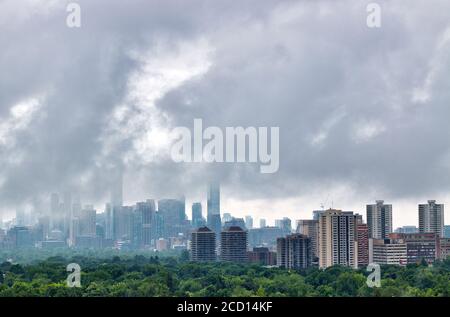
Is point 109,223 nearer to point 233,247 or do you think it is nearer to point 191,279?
point 191,279

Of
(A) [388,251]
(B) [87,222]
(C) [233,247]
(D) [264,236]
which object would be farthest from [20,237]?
(A) [388,251]

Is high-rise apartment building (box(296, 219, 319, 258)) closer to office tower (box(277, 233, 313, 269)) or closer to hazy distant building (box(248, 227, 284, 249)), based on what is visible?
office tower (box(277, 233, 313, 269))

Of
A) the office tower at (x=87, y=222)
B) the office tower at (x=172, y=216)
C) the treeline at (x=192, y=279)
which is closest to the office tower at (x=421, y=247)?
the treeline at (x=192, y=279)

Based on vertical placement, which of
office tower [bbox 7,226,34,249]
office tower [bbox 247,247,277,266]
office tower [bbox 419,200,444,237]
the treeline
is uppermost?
office tower [bbox 419,200,444,237]

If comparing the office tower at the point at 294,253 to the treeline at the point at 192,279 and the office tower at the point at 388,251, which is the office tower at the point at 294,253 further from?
the office tower at the point at 388,251

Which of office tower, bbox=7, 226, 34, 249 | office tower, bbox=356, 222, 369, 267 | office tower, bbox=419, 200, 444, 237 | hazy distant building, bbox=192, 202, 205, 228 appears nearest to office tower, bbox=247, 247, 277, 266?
office tower, bbox=356, 222, 369, 267

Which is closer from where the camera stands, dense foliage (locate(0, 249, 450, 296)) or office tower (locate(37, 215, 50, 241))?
office tower (locate(37, 215, 50, 241))

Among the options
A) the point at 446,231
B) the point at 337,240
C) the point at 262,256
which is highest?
the point at 446,231
